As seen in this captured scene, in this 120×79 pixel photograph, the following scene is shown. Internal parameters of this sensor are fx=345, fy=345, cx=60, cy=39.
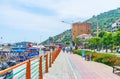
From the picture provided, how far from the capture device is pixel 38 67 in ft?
56.1

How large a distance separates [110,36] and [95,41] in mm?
14763

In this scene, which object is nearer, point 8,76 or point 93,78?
point 8,76

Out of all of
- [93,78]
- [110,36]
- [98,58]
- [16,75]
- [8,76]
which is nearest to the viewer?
[8,76]

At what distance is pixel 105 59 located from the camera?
115ft

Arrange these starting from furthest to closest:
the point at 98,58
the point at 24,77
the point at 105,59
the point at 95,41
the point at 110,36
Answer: the point at 95,41
the point at 110,36
the point at 98,58
the point at 105,59
the point at 24,77

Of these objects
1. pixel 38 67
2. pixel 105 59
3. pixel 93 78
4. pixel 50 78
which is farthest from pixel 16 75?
pixel 105 59

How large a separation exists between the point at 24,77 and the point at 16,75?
6.03 ft

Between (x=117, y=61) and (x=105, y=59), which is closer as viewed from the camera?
(x=117, y=61)

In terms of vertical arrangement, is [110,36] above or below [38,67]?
above

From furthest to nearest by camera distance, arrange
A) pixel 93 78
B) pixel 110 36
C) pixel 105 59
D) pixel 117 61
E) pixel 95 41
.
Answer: pixel 95 41 → pixel 110 36 → pixel 105 59 → pixel 117 61 → pixel 93 78

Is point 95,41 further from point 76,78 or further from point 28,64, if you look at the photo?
point 28,64

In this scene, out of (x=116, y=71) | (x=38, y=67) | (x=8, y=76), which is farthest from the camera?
(x=116, y=71)

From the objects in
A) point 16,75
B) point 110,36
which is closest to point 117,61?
point 16,75

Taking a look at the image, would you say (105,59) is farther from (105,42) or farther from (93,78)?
(105,42)
